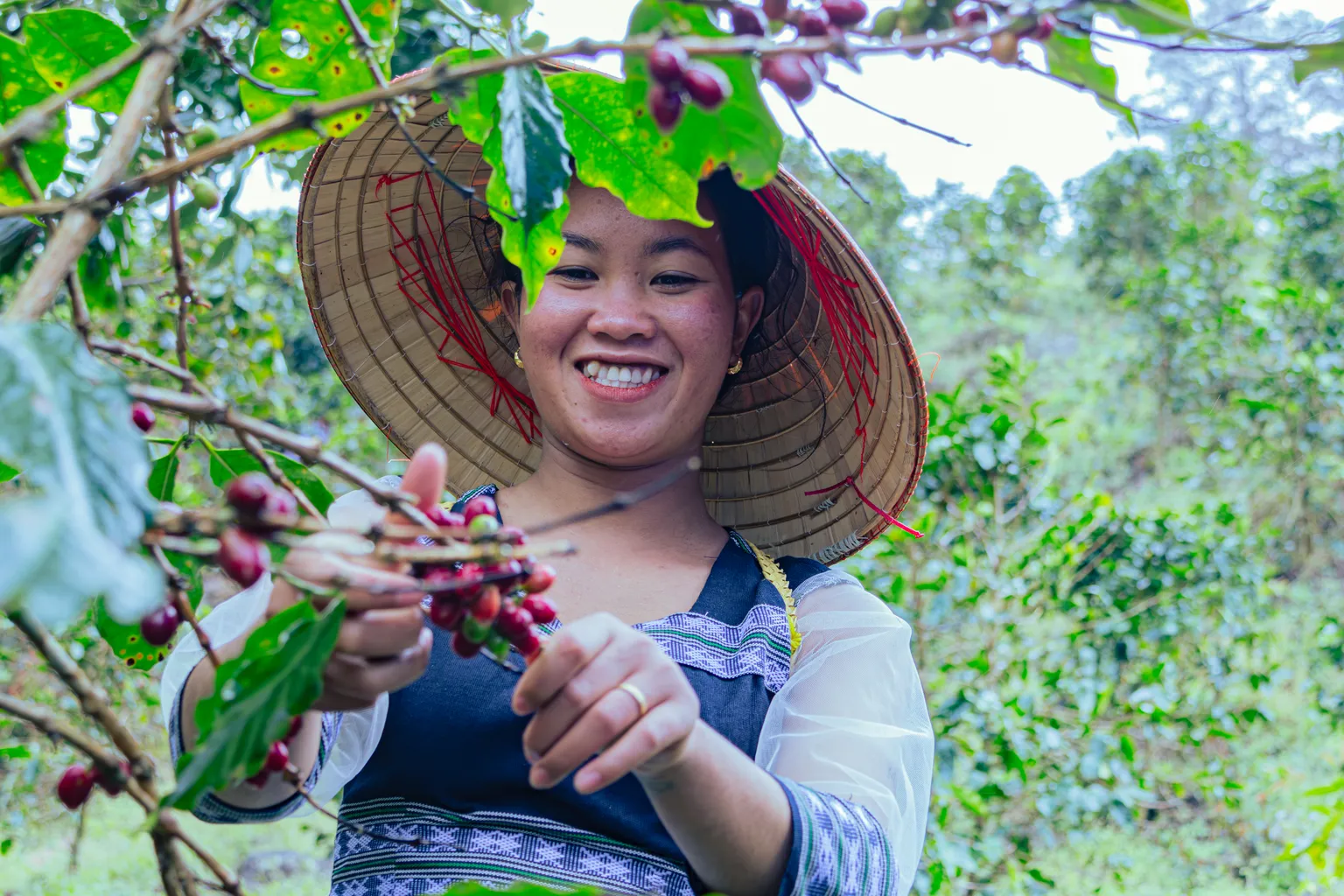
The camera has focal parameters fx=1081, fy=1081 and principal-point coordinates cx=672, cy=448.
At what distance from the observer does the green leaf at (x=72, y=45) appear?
0.70 meters

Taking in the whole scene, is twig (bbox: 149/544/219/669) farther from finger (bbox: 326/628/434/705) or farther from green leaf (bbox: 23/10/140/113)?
green leaf (bbox: 23/10/140/113)

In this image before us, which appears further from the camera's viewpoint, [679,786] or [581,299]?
[581,299]

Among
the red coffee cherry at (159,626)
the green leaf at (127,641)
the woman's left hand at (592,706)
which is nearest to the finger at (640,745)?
the woman's left hand at (592,706)

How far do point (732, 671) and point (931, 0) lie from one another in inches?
30.4

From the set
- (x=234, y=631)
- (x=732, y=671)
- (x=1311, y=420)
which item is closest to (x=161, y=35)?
(x=234, y=631)

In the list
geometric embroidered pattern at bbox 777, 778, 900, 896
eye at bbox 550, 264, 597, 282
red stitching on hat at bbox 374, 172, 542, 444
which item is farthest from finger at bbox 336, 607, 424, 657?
red stitching on hat at bbox 374, 172, 542, 444

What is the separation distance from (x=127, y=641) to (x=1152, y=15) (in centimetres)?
82

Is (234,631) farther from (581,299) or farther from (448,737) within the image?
(581,299)

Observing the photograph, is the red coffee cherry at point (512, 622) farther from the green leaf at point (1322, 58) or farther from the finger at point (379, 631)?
the green leaf at point (1322, 58)

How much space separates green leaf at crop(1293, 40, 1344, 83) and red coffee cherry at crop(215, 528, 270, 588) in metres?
0.53

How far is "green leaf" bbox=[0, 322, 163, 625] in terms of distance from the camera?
0.32m

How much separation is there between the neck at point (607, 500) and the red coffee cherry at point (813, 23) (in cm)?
77

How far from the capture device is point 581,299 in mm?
1188

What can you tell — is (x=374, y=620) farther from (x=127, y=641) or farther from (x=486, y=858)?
(x=486, y=858)
